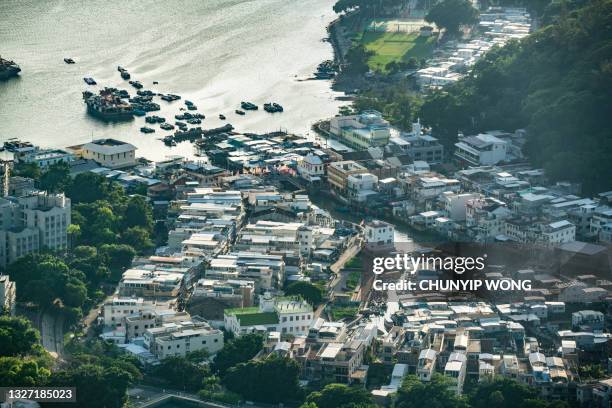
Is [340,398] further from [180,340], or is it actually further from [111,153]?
[111,153]

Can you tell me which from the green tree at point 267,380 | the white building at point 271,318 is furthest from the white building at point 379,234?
the green tree at point 267,380

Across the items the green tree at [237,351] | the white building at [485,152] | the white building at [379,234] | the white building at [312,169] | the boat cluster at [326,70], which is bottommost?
the green tree at [237,351]

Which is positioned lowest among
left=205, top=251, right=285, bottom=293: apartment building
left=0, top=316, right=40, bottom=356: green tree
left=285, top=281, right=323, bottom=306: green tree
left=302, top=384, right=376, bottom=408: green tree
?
left=302, top=384, right=376, bottom=408: green tree

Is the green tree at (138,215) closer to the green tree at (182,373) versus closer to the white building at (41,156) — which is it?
the white building at (41,156)

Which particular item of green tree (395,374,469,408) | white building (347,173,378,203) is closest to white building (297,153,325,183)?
white building (347,173,378,203)

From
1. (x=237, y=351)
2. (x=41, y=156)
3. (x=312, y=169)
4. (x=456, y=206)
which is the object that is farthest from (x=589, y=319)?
(x=41, y=156)

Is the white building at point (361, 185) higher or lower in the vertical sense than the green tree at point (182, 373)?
higher


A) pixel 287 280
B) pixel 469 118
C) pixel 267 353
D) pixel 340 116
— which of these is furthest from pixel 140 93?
pixel 267 353

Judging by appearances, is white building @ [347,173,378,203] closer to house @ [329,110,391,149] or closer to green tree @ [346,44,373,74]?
house @ [329,110,391,149]

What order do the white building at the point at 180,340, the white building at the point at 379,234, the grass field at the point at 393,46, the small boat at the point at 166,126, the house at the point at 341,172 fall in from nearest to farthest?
the white building at the point at 180,340, the white building at the point at 379,234, the house at the point at 341,172, the small boat at the point at 166,126, the grass field at the point at 393,46
